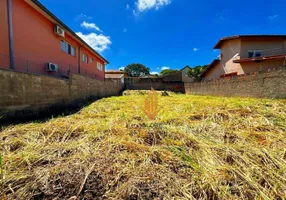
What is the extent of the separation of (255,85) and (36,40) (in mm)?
9326

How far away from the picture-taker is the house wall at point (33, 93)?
3.24 m

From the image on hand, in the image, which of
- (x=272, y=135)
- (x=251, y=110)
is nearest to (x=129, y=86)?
(x=251, y=110)

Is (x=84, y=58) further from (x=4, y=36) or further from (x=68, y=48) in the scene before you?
(x=4, y=36)

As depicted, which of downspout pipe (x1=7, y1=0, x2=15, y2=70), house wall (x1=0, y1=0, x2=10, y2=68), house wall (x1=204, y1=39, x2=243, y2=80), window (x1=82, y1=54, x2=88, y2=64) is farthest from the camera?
house wall (x1=204, y1=39, x2=243, y2=80)

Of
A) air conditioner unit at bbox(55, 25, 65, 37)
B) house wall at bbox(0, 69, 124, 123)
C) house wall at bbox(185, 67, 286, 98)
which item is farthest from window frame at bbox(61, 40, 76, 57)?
house wall at bbox(185, 67, 286, 98)

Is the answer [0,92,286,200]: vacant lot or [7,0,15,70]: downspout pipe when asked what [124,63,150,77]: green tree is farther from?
[0,92,286,200]: vacant lot

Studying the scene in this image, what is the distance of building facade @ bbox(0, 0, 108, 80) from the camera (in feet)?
14.9

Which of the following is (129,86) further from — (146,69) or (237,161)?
(146,69)

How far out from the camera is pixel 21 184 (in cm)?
136

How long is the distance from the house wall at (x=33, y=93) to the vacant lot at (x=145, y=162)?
2.68ft

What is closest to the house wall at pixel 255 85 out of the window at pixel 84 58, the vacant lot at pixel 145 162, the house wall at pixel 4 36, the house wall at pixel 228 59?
the house wall at pixel 228 59

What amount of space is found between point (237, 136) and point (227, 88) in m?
6.78

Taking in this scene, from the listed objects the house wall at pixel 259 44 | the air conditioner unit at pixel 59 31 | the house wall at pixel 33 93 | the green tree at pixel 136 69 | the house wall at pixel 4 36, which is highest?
the green tree at pixel 136 69

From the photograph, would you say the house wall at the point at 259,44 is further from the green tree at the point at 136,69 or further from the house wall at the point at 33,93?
the green tree at the point at 136,69
